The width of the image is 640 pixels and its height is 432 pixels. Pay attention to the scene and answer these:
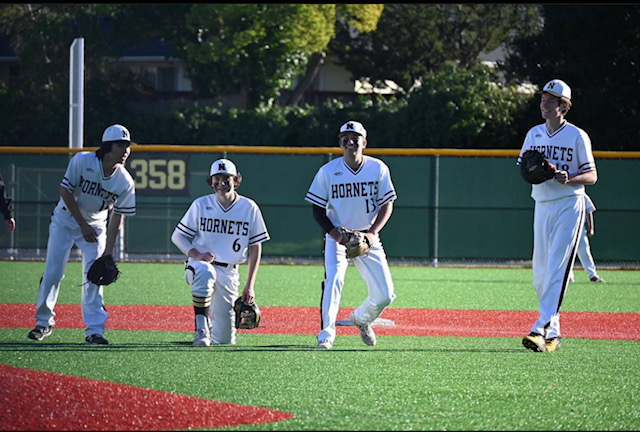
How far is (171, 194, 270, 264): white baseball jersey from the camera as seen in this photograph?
888 centimetres

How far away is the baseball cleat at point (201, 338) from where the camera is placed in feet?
27.9

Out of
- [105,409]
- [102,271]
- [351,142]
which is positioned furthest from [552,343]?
[105,409]

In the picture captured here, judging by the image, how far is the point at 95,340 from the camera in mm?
8500

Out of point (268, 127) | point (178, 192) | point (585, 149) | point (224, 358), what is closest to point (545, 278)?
point (585, 149)

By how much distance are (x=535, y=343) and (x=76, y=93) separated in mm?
12857

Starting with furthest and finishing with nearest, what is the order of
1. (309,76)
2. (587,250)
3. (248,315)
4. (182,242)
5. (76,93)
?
1. (309,76)
2. (76,93)
3. (587,250)
4. (182,242)
5. (248,315)

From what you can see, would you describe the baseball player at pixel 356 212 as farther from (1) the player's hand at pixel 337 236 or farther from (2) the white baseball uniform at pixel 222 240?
(2) the white baseball uniform at pixel 222 240

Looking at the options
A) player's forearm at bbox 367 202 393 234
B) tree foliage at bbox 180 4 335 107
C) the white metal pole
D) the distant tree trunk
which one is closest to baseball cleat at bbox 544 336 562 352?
player's forearm at bbox 367 202 393 234

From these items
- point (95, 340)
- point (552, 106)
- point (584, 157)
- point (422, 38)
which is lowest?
point (95, 340)

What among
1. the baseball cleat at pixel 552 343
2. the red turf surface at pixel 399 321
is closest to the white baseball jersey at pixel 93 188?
the red turf surface at pixel 399 321

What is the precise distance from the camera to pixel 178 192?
19.5 meters

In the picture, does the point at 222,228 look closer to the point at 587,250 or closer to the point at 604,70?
the point at 587,250

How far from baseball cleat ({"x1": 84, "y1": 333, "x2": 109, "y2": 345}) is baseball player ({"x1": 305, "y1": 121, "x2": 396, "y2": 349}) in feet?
5.77

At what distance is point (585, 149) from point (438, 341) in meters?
2.04
